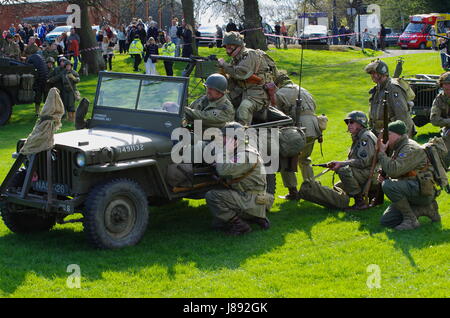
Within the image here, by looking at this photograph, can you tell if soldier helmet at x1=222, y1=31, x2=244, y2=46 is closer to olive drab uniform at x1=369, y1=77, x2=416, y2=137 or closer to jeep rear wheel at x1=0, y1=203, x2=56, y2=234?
olive drab uniform at x1=369, y1=77, x2=416, y2=137

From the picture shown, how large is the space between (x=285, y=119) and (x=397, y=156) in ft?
6.77

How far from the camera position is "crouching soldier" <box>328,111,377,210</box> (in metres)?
8.92

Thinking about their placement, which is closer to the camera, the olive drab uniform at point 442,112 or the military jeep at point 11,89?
the olive drab uniform at point 442,112

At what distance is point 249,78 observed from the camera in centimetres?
955

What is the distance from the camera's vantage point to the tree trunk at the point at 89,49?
2608 centimetres

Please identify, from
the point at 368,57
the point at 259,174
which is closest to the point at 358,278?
the point at 259,174

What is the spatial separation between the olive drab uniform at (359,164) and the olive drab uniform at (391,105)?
735mm

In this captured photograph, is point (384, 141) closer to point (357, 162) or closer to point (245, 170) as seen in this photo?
point (357, 162)

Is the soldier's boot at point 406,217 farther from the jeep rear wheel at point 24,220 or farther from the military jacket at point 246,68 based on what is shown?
the jeep rear wheel at point 24,220

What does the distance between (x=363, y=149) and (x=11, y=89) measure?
11.7m

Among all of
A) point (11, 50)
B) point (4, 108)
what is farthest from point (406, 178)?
point (11, 50)

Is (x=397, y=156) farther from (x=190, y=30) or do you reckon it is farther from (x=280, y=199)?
(x=190, y=30)

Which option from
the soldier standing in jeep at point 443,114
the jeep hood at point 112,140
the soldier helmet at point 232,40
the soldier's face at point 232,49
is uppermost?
the soldier helmet at point 232,40

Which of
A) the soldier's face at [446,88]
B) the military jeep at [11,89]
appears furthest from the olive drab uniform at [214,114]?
the military jeep at [11,89]
